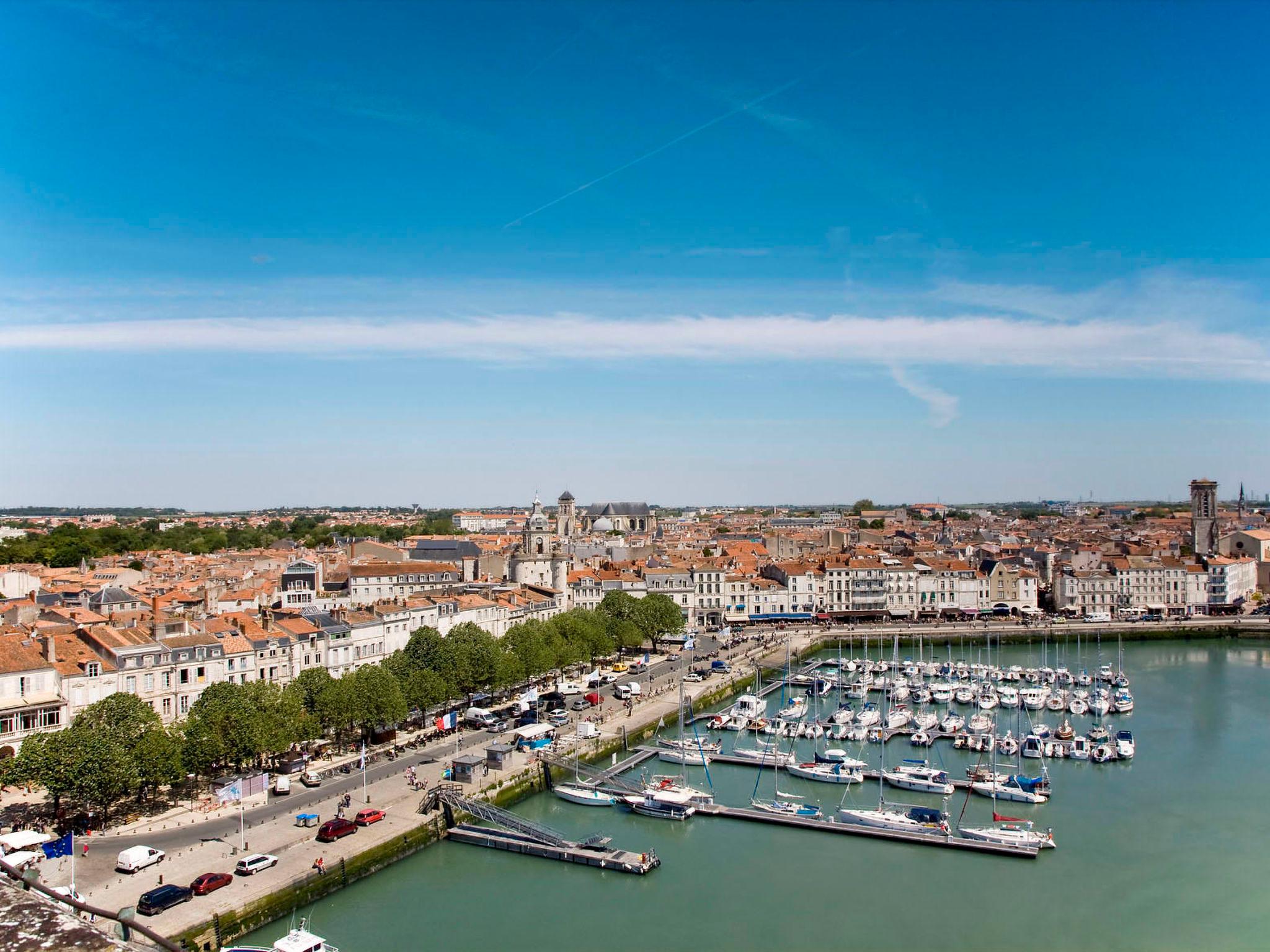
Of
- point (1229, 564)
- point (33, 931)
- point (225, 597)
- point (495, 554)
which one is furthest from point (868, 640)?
point (33, 931)

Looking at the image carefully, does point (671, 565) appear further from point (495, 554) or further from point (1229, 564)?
point (1229, 564)

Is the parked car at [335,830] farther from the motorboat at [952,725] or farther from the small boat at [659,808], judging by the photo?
the motorboat at [952,725]

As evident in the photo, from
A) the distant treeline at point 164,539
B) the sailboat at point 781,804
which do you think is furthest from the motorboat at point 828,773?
the distant treeline at point 164,539

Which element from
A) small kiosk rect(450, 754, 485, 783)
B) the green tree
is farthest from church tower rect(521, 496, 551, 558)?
small kiosk rect(450, 754, 485, 783)

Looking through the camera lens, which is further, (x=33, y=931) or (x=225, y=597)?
(x=225, y=597)

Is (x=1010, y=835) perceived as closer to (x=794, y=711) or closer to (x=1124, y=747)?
(x=1124, y=747)

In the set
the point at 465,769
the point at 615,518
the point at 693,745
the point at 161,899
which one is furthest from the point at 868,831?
the point at 615,518
